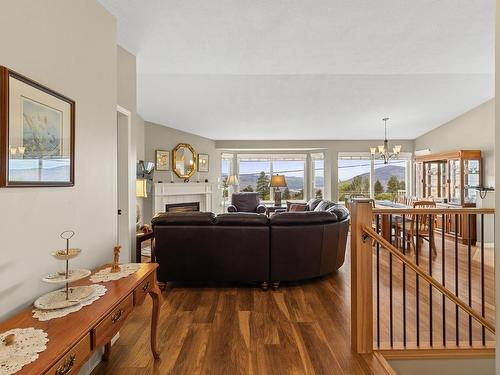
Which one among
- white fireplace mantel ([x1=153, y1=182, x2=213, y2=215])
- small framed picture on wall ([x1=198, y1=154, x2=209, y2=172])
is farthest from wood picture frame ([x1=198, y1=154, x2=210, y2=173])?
white fireplace mantel ([x1=153, y1=182, x2=213, y2=215])

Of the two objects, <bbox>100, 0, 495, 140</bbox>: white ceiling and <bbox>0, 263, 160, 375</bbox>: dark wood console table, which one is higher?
<bbox>100, 0, 495, 140</bbox>: white ceiling

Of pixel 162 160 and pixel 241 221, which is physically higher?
pixel 162 160

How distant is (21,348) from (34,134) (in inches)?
41.7

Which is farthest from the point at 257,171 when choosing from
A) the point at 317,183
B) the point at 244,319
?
the point at 244,319

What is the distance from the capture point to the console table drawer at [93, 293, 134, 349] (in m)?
1.36

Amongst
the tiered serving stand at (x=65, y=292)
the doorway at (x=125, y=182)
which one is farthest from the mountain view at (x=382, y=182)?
the tiered serving stand at (x=65, y=292)

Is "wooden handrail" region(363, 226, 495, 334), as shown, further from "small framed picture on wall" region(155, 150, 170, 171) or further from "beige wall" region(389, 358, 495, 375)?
"small framed picture on wall" region(155, 150, 170, 171)

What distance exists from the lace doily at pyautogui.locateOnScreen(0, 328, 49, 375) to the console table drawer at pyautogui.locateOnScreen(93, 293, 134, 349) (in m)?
0.23

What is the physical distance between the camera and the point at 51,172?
1659 millimetres

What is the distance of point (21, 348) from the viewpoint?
1089mm

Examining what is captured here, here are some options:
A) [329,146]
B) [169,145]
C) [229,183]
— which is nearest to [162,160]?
[169,145]

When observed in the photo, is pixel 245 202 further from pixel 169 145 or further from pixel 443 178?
pixel 443 178

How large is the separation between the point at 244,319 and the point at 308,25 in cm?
303

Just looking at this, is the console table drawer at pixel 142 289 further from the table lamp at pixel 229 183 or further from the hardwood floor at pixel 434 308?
the table lamp at pixel 229 183
